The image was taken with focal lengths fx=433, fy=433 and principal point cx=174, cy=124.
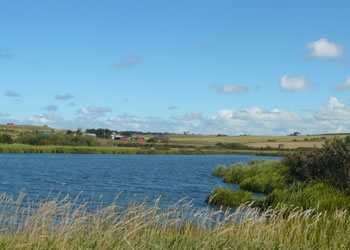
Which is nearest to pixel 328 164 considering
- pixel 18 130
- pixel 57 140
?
pixel 57 140

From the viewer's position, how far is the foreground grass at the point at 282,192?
65.6 ft

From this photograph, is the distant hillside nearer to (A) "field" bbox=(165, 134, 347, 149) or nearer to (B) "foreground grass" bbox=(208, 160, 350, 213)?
(A) "field" bbox=(165, 134, 347, 149)

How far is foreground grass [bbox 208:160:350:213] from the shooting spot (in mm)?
20009

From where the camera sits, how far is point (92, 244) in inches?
388

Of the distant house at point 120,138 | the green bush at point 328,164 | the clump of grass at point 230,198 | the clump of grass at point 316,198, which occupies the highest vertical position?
the distant house at point 120,138

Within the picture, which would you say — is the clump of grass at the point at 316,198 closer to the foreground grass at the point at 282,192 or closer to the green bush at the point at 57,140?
the foreground grass at the point at 282,192

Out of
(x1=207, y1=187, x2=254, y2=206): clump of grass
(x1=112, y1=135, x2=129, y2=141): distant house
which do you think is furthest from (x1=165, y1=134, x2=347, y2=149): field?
(x1=207, y1=187, x2=254, y2=206): clump of grass

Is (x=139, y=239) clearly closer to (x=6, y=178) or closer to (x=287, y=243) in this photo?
(x=287, y=243)

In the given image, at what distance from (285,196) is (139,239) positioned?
563 inches

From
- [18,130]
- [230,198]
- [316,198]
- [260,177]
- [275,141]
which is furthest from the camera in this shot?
[275,141]

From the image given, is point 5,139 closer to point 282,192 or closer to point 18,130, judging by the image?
point 18,130

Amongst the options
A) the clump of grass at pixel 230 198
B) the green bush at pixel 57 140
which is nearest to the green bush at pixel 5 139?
the green bush at pixel 57 140

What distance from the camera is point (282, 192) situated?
80.1 ft

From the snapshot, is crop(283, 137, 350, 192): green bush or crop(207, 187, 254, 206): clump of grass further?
crop(207, 187, 254, 206): clump of grass
